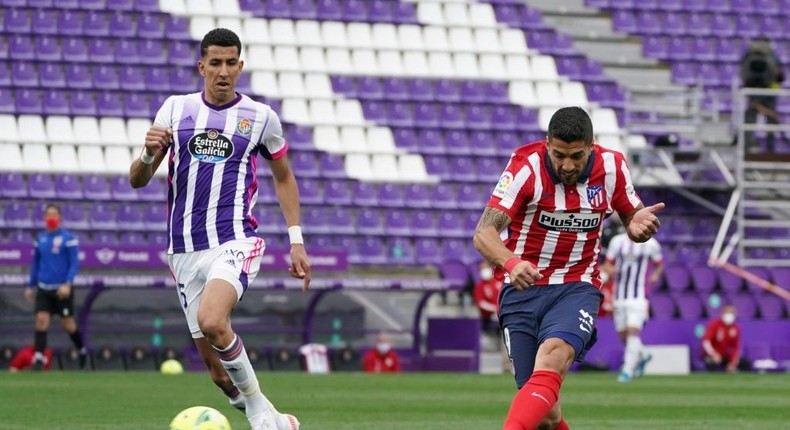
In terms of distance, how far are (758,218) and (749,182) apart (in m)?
0.85

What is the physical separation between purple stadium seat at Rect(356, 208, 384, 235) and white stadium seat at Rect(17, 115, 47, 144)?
5198 mm

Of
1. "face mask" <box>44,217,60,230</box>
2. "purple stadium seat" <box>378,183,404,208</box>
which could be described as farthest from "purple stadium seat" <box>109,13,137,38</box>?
"face mask" <box>44,217,60,230</box>

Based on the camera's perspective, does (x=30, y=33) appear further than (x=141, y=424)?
Yes

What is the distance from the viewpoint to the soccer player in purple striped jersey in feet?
26.4

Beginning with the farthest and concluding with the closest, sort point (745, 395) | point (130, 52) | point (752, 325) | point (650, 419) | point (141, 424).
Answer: point (130, 52)
point (752, 325)
point (745, 395)
point (650, 419)
point (141, 424)

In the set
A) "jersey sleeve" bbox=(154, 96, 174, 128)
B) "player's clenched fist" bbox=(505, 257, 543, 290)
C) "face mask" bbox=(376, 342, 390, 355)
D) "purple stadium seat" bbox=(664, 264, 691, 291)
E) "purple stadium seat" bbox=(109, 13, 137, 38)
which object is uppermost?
"purple stadium seat" bbox=(109, 13, 137, 38)

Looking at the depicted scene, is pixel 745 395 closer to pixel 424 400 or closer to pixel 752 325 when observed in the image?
pixel 424 400

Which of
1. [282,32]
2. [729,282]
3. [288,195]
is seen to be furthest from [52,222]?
[729,282]

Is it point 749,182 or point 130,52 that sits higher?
point 130,52

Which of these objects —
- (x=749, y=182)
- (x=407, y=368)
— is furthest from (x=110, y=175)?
(x=749, y=182)

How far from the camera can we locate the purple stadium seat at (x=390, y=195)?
80.0 ft

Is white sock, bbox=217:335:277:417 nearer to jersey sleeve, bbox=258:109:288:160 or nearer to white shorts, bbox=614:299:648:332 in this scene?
jersey sleeve, bbox=258:109:288:160

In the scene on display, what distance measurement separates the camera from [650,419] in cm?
A: 1154

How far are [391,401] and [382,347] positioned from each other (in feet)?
22.9
